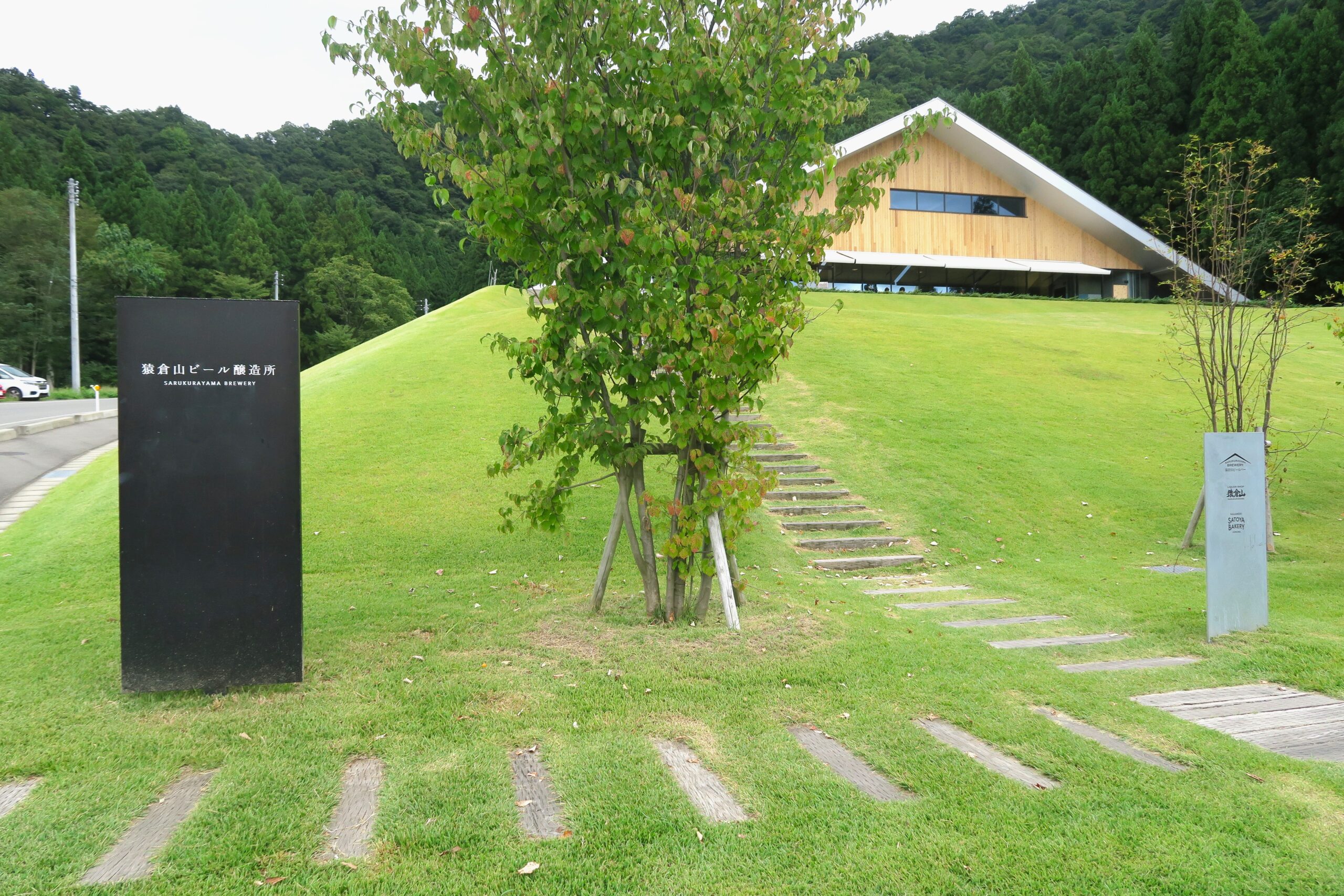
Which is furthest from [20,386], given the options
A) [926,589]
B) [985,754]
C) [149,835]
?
[985,754]

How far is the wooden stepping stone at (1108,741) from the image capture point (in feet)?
11.9

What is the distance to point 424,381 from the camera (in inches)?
591

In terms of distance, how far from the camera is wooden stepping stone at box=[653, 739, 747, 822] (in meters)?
3.17

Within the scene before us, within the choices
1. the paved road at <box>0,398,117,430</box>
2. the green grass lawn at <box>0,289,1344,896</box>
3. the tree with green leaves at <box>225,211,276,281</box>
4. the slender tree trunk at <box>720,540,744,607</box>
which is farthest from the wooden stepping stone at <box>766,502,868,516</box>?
the tree with green leaves at <box>225,211,276,281</box>

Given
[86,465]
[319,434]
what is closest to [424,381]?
[319,434]

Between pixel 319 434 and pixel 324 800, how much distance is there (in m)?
9.67

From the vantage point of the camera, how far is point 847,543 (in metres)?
8.84

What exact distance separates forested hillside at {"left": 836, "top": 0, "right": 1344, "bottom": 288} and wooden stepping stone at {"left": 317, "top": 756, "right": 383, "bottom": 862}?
3046cm

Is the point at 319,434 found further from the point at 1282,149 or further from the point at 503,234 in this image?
the point at 1282,149

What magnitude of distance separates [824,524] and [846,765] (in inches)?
226

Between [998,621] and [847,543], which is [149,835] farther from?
[847,543]

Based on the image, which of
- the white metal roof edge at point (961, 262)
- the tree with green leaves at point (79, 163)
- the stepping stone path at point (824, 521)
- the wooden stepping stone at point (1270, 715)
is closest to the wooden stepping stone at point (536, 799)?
the wooden stepping stone at point (1270, 715)

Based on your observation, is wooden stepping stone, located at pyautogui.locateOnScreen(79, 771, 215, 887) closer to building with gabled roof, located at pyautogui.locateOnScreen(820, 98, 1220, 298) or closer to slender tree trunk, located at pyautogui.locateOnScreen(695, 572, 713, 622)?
slender tree trunk, located at pyautogui.locateOnScreen(695, 572, 713, 622)

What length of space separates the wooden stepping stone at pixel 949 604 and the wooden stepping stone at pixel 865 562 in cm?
132
